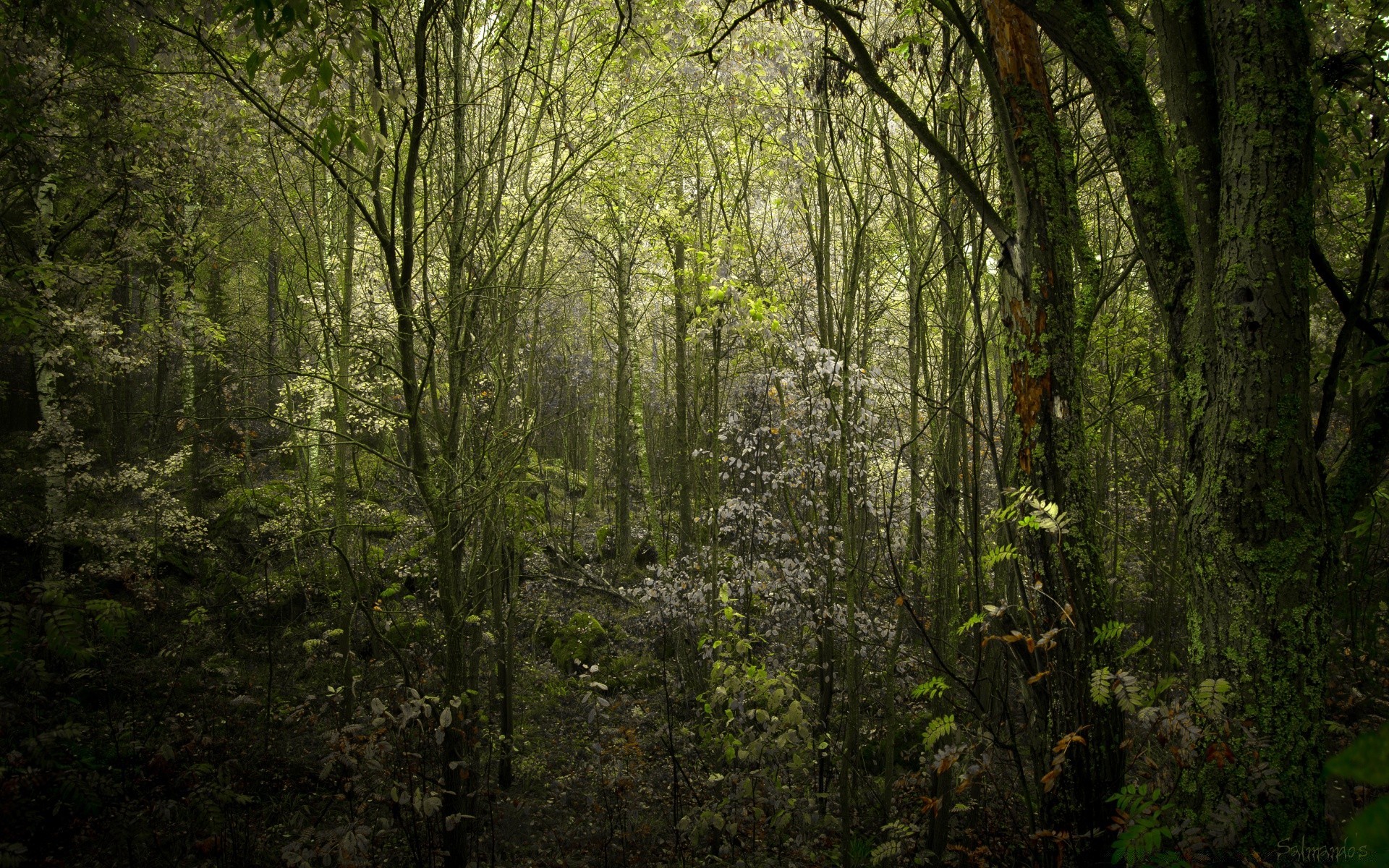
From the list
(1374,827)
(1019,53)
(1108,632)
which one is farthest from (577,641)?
(1374,827)

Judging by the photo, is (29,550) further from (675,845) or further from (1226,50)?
(1226,50)

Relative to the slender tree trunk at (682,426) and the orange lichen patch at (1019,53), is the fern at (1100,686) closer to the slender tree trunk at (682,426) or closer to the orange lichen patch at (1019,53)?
the orange lichen patch at (1019,53)

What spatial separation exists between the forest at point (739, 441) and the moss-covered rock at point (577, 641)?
101mm

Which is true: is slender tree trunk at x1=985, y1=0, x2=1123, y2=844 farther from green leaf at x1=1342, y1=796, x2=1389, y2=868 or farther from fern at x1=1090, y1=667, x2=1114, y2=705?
green leaf at x1=1342, y1=796, x2=1389, y2=868

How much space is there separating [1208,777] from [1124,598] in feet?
30.7

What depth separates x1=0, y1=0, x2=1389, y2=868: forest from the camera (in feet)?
6.67

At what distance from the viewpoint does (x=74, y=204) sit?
8.59 m

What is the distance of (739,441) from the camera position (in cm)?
809

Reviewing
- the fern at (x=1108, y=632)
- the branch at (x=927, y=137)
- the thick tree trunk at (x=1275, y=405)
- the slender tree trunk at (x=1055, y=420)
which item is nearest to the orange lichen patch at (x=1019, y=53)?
the slender tree trunk at (x=1055, y=420)

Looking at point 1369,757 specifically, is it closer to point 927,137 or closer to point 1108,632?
point 1108,632

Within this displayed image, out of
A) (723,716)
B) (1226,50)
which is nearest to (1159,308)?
(1226,50)

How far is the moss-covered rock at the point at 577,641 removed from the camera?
10.5 meters

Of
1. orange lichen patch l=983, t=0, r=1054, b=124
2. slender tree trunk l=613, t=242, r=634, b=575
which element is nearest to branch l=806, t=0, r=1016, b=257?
orange lichen patch l=983, t=0, r=1054, b=124

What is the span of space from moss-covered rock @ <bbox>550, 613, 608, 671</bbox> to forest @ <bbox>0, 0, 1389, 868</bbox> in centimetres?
→ 10
